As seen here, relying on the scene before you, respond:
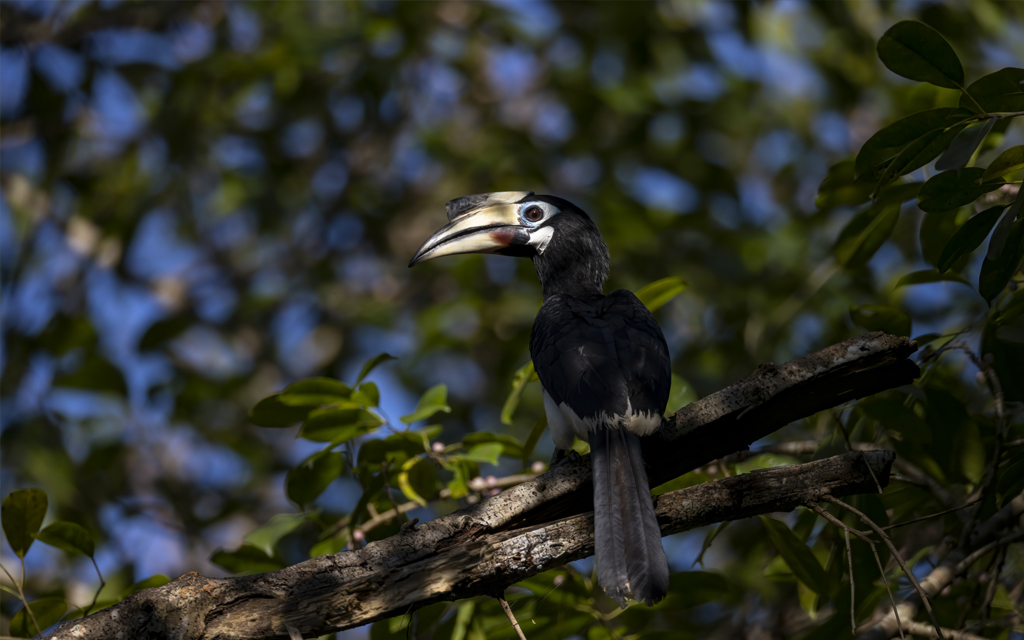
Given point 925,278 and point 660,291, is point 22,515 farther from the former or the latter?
point 925,278

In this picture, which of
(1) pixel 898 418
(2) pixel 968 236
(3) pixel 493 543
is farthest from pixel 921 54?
(3) pixel 493 543

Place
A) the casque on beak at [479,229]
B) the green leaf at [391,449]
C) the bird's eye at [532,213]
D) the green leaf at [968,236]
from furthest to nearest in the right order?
the bird's eye at [532,213]
the casque on beak at [479,229]
the green leaf at [391,449]
the green leaf at [968,236]

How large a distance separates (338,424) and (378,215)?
3.51 meters

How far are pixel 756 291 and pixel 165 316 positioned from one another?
386 centimetres

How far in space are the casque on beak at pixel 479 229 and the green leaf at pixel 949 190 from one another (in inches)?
68.5

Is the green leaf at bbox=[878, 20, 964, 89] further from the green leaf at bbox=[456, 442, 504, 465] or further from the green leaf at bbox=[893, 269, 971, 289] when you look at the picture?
the green leaf at bbox=[456, 442, 504, 465]

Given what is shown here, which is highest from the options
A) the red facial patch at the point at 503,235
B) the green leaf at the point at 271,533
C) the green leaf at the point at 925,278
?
the red facial patch at the point at 503,235

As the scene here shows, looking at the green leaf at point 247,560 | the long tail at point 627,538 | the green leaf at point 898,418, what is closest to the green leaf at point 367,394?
the green leaf at point 247,560

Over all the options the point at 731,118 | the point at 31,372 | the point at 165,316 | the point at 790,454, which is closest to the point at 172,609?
the point at 790,454

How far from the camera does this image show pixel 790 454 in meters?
2.90

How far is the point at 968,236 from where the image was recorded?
2.09 m

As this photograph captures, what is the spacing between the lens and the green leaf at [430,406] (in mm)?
2494

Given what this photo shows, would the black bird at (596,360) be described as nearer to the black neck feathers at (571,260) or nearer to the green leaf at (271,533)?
the black neck feathers at (571,260)

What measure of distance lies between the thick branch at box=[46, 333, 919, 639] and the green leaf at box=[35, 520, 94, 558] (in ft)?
1.75
